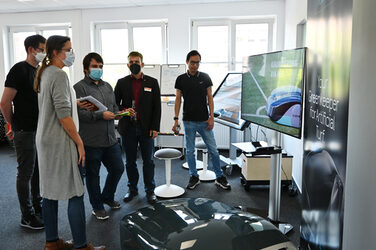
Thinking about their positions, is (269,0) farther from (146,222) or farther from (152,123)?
(146,222)

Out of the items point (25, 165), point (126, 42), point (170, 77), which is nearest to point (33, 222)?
point (25, 165)

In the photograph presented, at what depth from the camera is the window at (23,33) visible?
650 centimetres

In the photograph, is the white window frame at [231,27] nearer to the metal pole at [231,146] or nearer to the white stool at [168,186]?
the metal pole at [231,146]

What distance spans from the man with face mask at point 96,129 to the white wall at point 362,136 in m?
1.85

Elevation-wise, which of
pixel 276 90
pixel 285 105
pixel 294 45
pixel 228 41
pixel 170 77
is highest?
pixel 228 41

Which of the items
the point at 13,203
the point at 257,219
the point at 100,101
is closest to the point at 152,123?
the point at 100,101

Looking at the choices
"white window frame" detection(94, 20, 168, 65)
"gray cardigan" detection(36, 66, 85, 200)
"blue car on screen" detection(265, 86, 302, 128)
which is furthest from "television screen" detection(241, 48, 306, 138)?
"white window frame" detection(94, 20, 168, 65)

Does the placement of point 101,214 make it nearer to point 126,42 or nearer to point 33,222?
point 33,222

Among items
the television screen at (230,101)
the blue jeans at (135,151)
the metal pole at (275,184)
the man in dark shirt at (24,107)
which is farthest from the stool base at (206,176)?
the man in dark shirt at (24,107)

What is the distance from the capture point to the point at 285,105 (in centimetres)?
234

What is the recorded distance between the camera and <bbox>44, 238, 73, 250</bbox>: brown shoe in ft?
7.53

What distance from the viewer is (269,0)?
539cm

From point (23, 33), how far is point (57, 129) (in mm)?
5702

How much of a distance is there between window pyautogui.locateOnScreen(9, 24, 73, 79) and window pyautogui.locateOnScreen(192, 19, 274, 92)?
8.85 feet
